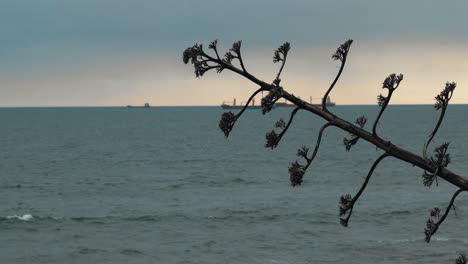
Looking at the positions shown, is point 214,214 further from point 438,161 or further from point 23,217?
point 438,161

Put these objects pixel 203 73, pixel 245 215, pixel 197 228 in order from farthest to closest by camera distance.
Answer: pixel 245 215, pixel 197 228, pixel 203 73

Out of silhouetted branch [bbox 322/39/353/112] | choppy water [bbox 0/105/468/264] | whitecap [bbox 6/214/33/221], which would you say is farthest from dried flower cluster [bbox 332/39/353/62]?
whitecap [bbox 6/214/33/221]

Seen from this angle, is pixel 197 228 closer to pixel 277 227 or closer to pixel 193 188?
pixel 277 227

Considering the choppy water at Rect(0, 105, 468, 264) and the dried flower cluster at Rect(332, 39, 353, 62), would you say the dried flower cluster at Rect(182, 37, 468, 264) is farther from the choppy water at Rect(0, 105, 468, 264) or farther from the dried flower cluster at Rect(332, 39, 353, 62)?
the choppy water at Rect(0, 105, 468, 264)

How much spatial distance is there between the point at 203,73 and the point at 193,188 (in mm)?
72939

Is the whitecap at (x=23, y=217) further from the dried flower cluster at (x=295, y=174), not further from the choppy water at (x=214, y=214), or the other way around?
the dried flower cluster at (x=295, y=174)

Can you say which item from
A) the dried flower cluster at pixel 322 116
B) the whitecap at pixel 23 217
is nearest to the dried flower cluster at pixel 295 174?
the dried flower cluster at pixel 322 116

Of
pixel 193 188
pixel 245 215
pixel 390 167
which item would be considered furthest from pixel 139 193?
pixel 390 167

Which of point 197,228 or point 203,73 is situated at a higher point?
point 203,73

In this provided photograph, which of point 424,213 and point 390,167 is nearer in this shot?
point 424,213

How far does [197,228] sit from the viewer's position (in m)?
54.4

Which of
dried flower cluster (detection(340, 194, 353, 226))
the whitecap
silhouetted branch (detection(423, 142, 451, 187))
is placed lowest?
the whitecap

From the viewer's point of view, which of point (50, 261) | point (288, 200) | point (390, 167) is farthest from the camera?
point (390, 167)

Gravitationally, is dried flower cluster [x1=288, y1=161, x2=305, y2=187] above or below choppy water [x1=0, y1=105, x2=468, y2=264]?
above
